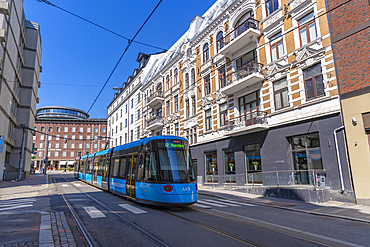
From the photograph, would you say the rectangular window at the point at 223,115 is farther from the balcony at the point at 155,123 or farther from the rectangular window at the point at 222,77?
the balcony at the point at 155,123

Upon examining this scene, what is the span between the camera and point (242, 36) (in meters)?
18.5

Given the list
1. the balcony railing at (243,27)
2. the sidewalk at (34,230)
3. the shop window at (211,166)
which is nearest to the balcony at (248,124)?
the shop window at (211,166)

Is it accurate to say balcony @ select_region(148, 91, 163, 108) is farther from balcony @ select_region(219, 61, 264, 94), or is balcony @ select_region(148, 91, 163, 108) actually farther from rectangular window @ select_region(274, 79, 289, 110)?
rectangular window @ select_region(274, 79, 289, 110)

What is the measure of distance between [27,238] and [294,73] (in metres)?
15.6

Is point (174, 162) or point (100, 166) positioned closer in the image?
point (174, 162)

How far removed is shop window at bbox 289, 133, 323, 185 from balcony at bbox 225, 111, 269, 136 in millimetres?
2213

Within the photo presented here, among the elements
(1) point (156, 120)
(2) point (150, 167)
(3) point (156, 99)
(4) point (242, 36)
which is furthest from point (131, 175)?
(3) point (156, 99)

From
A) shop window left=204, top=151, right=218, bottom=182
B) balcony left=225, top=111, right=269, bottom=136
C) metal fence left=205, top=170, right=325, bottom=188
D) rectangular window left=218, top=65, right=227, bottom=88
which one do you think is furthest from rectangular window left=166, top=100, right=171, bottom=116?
metal fence left=205, top=170, right=325, bottom=188

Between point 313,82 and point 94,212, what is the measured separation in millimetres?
13625

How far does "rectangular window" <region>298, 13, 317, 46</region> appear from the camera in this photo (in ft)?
48.8

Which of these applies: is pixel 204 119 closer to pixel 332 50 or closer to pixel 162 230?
pixel 332 50

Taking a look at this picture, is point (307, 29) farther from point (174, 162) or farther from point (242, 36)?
Result: point (174, 162)

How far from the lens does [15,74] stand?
94.9 feet

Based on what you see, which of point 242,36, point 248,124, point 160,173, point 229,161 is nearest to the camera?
point 160,173
